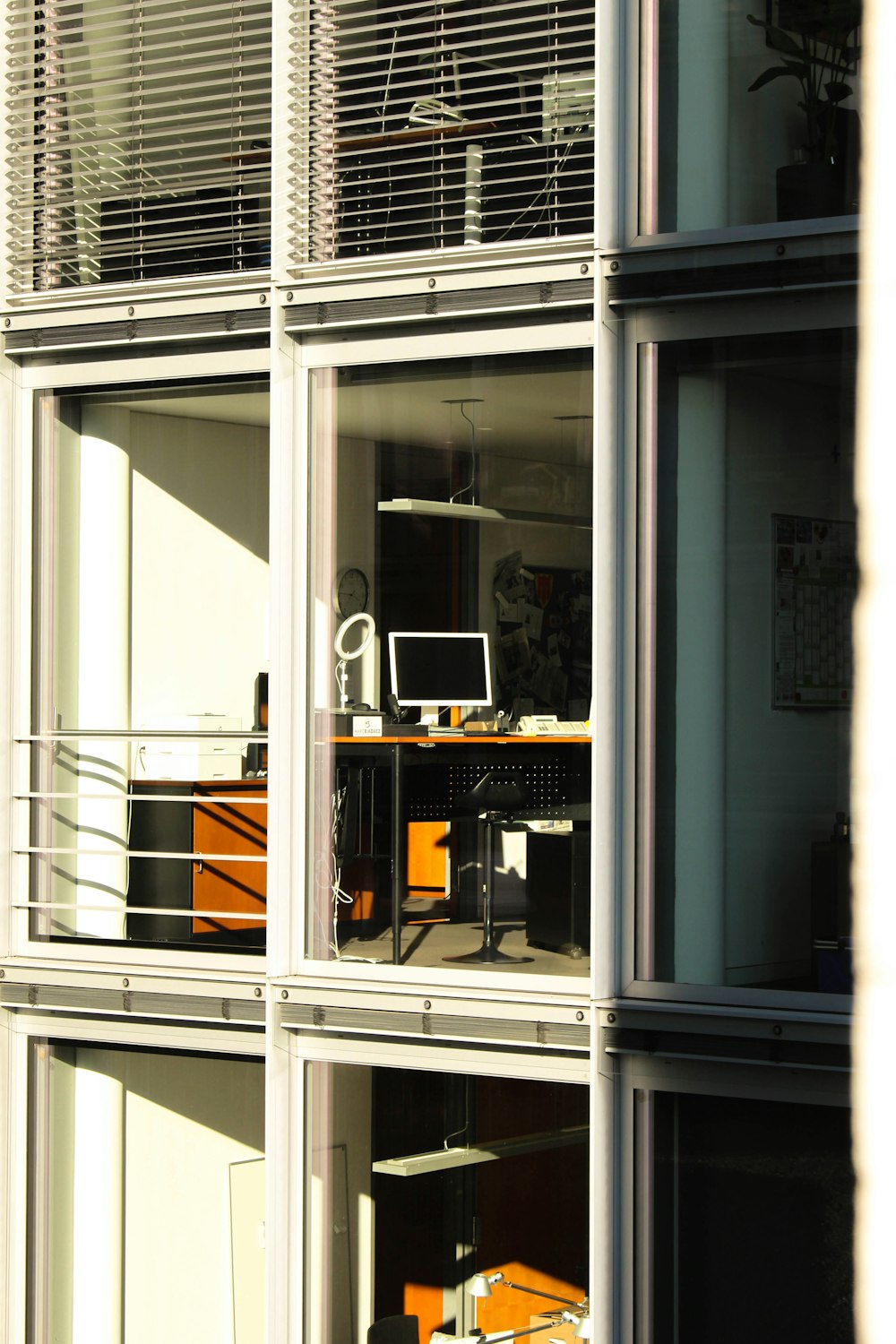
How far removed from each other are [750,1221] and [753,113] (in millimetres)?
3379

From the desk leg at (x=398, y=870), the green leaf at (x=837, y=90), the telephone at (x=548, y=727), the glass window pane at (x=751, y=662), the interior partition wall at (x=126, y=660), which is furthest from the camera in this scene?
the interior partition wall at (x=126, y=660)

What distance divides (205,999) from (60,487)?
2055mm

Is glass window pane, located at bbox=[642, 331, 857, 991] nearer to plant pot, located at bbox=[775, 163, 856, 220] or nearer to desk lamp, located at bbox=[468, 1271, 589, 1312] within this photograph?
plant pot, located at bbox=[775, 163, 856, 220]

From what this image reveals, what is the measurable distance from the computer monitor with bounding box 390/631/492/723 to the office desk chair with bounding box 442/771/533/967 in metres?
0.27

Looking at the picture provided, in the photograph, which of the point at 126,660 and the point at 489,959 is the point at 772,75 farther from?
the point at 126,660

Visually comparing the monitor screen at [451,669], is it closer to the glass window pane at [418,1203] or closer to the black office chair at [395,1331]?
the glass window pane at [418,1203]

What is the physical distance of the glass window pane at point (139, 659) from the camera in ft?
20.4

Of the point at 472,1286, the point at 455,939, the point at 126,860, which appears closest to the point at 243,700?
the point at 126,860

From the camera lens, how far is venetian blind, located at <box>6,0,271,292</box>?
20.2 feet

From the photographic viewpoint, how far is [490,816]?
5.66 m

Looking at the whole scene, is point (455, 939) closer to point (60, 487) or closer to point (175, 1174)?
point (175, 1174)

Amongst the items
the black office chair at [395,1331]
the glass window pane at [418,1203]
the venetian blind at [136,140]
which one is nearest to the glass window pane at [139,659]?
the venetian blind at [136,140]

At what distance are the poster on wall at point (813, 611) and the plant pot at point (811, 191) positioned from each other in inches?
36.1

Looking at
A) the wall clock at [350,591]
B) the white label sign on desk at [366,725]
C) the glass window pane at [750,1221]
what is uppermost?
the wall clock at [350,591]
